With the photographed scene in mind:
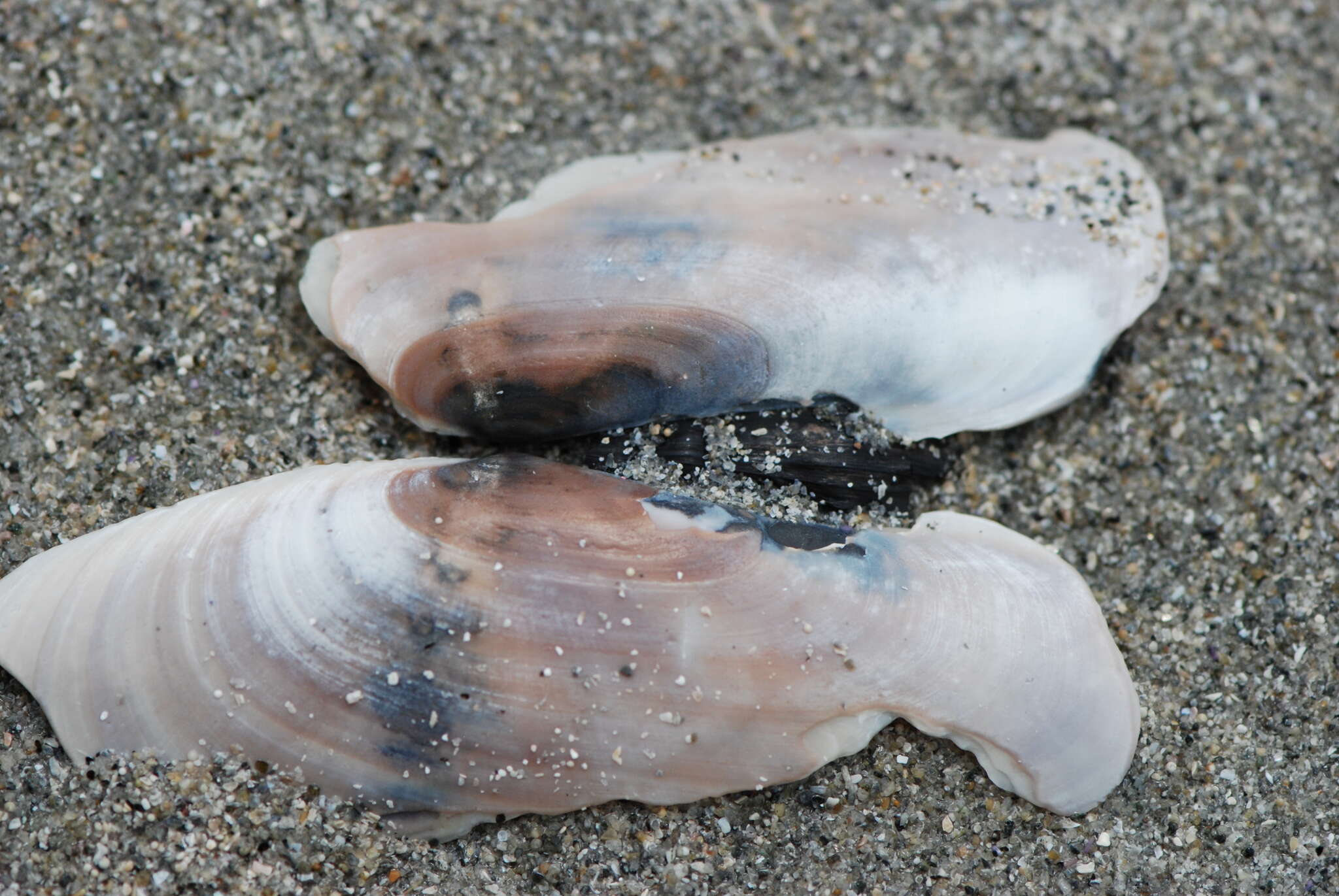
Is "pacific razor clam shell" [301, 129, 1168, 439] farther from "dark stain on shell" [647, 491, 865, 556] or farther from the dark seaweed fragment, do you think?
"dark stain on shell" [647, 491, 865, 556]

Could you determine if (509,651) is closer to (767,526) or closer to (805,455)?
(767,526)

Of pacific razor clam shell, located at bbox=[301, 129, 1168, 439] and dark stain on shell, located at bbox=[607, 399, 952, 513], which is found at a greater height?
pacific razor clam shell, located at bbox=[301, 129, 1168, 439]

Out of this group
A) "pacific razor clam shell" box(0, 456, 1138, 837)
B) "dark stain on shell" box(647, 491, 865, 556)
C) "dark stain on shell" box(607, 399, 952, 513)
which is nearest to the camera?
"pacific razor clam shell" box(0, 456, 1138, 837)

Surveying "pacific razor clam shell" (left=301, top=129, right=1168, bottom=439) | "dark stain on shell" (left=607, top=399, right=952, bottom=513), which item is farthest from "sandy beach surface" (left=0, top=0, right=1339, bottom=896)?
"pacific razor clam shell" (left=301, top=129, right=1168, bottom=439)

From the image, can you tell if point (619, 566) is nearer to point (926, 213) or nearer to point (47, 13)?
point (926, 213)

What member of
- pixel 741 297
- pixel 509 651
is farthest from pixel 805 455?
pixel 509 651
